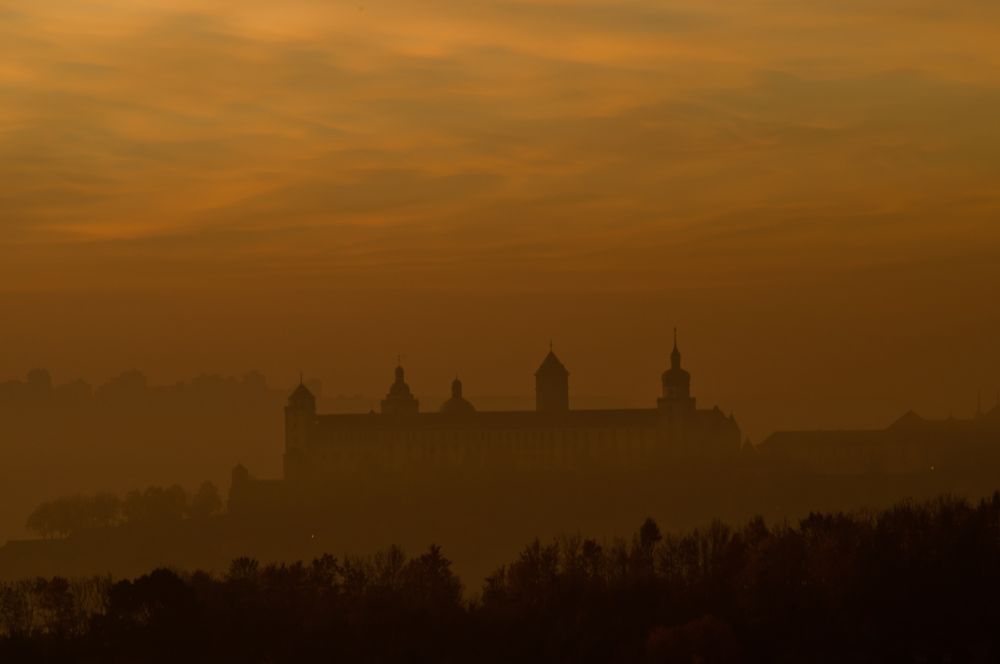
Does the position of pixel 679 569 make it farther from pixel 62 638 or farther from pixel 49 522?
pixel 49 522

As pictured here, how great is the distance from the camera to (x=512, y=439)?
141750mm

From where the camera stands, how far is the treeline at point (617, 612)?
58844mm

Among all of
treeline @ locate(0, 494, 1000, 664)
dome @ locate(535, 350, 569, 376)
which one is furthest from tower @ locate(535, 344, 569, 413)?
treeline @ locate(0, 494, 1000, 664)

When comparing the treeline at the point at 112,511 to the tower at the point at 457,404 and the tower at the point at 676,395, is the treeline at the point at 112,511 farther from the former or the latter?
the tower at the point at 676,395

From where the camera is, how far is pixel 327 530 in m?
130

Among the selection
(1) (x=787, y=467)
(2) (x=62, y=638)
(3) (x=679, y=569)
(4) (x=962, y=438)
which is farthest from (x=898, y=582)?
(4) (x=962, y=438)

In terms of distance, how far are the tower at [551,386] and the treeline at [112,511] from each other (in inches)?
1061

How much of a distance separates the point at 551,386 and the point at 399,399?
40.4ft

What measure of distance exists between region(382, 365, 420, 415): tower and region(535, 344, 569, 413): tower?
32.7ft

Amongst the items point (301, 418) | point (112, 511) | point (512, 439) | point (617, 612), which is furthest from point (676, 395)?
point (617, 612)

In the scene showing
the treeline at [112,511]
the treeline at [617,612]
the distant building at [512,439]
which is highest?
the distant building at [512,439]

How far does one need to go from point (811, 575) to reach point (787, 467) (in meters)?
73.9

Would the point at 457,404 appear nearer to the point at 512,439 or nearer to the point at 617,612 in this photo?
the point at 512,439

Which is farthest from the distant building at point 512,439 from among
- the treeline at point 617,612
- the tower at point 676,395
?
the treeline at point 617,612
